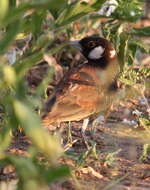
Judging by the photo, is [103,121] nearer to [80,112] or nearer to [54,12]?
[80,112]

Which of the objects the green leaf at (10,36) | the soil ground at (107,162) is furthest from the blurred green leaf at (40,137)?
the soil ground at (107,162)

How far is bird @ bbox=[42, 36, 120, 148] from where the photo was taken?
4.20 m

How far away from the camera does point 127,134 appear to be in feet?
15.1

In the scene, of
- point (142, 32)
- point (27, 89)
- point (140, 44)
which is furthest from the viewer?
point (140, 44)

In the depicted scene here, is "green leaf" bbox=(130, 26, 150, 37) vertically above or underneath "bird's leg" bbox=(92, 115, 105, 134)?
above

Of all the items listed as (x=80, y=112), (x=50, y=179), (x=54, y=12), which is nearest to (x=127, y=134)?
(x=80, y=112)

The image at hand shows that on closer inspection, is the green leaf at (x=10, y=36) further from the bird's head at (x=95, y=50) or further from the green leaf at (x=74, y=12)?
the bird's head at (x=95, y=50)

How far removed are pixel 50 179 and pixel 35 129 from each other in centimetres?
32

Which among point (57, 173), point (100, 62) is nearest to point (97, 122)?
point (100, 62)

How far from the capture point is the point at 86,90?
4.51 m

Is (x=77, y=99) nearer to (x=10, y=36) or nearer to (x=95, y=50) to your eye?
(x=95, y=50)

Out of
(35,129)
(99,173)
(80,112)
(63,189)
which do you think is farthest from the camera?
(80,112)

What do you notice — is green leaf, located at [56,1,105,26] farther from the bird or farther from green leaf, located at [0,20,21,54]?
green leaf, located at [0,20,21,54]

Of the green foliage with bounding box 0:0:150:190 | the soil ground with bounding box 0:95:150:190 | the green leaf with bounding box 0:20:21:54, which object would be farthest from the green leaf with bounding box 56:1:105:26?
the green leaf with bounding box 0:20:21:54
